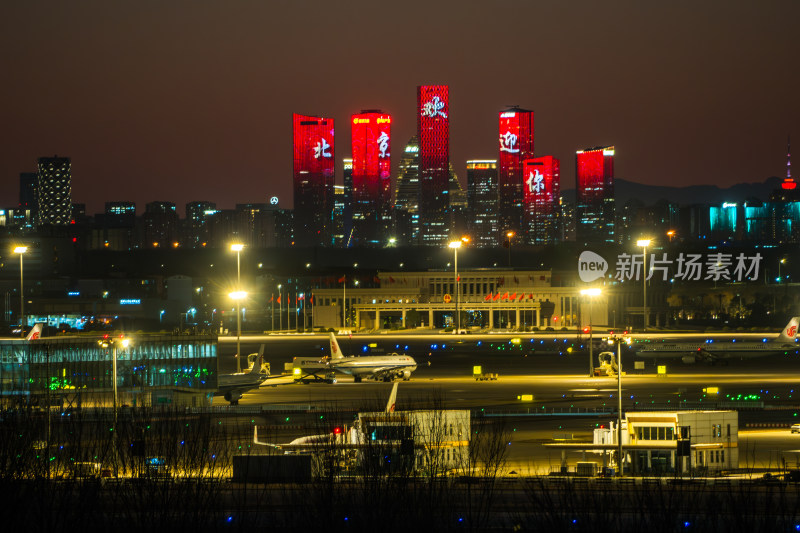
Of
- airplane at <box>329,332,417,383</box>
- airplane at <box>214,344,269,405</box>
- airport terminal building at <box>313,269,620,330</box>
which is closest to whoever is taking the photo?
airplane at <box>214,344,269,405</box>

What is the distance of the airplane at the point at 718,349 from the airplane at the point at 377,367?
21569 mm

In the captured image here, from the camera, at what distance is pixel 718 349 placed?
254 feet

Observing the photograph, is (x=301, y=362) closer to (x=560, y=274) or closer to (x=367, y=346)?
(x=367, y=346)

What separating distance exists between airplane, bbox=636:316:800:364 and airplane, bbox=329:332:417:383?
2157 cm

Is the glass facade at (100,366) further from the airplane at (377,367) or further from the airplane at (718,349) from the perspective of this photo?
the airplane at (718,349)

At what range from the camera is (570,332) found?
115688 mm

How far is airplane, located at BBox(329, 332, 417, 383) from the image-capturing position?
218ft

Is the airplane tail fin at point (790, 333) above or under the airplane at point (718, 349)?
above

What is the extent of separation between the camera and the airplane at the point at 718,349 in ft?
254

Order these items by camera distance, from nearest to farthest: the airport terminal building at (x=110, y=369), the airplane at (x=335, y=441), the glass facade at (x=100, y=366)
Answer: the airplane at (x=335, y=441) < the airport terminal building at (x=110, y=369) < the glass facade at (x=100, y=366)

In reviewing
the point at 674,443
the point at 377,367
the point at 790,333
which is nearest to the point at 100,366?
the point at 377,367

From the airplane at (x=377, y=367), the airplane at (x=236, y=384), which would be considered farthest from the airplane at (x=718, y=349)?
the airplane at (x=236, y=384)

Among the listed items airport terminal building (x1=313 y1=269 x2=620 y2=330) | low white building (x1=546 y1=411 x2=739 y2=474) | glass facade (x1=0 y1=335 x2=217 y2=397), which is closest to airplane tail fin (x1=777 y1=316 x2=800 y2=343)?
glass facade (x1=0 y1=335 x2=217 y2=397)

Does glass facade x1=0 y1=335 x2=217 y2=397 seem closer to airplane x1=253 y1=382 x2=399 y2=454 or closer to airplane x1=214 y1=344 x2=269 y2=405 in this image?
airplane x1=214 y1=344 x2=269 y2=405
